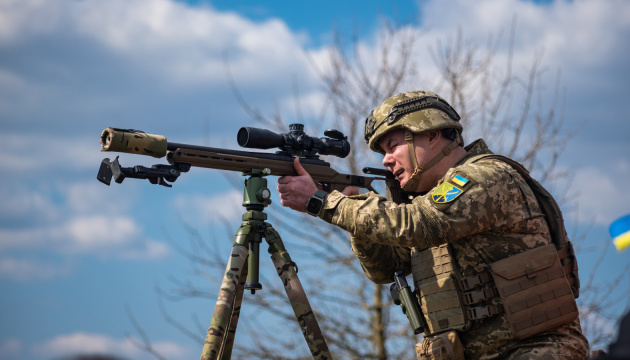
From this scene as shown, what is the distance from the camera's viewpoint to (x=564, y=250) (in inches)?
206

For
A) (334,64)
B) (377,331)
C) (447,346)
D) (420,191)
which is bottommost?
(447,346)

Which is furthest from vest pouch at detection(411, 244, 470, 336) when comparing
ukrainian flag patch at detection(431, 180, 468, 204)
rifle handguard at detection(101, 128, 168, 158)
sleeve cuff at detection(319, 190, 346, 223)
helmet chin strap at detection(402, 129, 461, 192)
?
rifle handguard at detection(101, 128, 168, 158)

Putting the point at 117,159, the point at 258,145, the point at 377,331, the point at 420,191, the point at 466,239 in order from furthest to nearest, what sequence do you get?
the point at 377,331 < the point at 420,191 < the point at 258,145 < the point at 466,239 < the point at 117,159

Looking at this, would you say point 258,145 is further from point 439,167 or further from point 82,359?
point 82,359

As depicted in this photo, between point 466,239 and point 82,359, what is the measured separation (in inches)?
161

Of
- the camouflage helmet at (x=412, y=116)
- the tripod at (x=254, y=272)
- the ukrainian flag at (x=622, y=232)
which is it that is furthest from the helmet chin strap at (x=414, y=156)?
the ukrainian flag at (x=622, y=232)

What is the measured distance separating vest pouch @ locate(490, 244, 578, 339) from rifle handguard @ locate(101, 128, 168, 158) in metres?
2.55

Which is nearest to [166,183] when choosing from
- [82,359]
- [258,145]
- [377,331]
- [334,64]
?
[258,145]

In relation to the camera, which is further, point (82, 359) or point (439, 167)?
point (439, 167)

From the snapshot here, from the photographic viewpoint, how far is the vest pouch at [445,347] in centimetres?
509

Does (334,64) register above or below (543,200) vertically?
above

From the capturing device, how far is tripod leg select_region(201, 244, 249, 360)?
5.10 metres

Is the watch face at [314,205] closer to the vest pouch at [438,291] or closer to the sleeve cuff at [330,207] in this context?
the sleeve cuff at [330,207]

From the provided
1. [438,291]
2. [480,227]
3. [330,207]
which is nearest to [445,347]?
[438,291]
